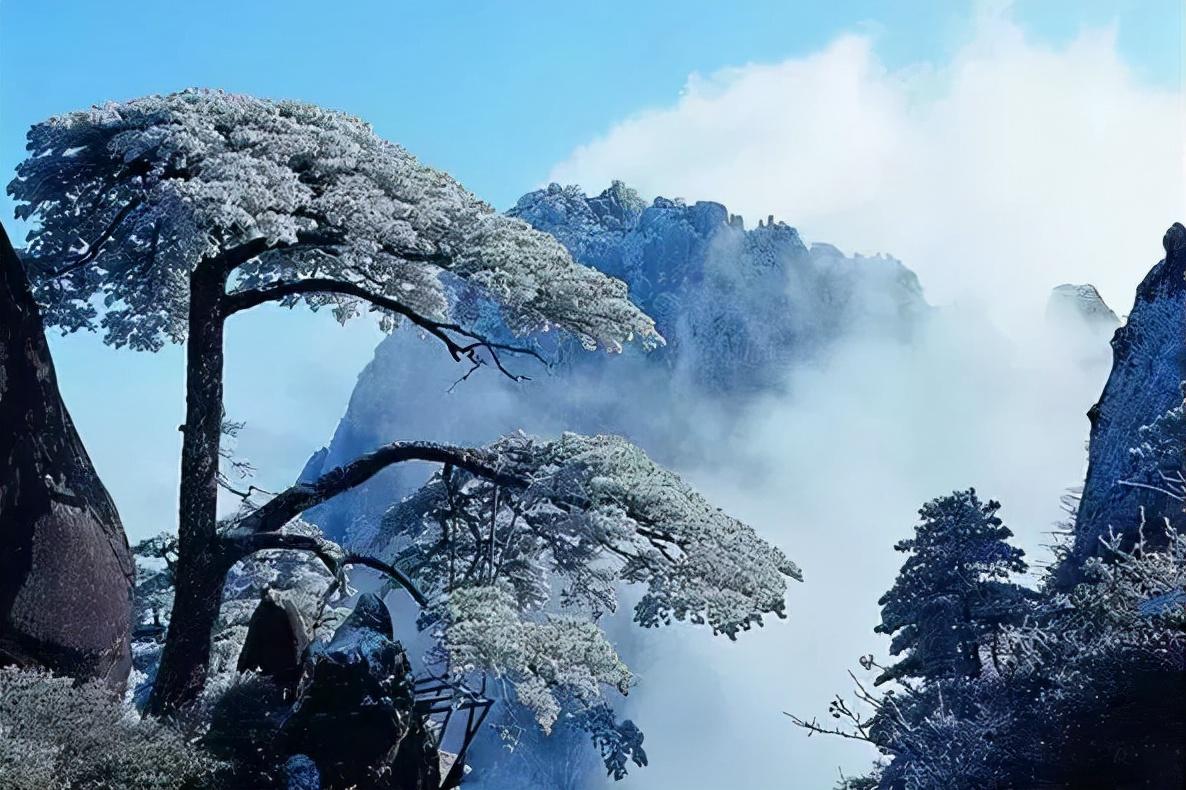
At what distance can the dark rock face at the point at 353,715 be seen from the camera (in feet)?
24.7

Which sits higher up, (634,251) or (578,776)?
(634,251)

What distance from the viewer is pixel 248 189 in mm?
7230

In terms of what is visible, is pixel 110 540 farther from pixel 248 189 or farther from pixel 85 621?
pixel 248 189

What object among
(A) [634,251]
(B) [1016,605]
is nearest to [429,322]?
(B) [1016,605]

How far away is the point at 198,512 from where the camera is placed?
30.8 feet

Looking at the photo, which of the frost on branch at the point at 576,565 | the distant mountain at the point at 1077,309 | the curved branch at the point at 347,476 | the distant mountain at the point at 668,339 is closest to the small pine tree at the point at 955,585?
the frost on branch at the point at 576,565

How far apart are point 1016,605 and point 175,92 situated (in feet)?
32.9

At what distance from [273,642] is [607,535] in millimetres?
3622

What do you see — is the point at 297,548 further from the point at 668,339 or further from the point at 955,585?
the point at 668,339

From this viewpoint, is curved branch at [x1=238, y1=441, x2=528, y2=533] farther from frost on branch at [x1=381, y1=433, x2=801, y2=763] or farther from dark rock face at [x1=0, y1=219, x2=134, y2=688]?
dark rock face at [x1=0, y1=219, x2=134, y2=688]

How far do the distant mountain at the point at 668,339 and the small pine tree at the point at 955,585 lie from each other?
42.4 metres

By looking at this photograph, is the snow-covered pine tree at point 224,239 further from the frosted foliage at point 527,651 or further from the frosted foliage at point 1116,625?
the frosted foliage at point 1116,625

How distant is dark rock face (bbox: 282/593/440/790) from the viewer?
7.53 metres

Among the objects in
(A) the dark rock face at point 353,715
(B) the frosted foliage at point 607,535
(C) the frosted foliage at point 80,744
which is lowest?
(C) the frosted foliage at point 80,744
